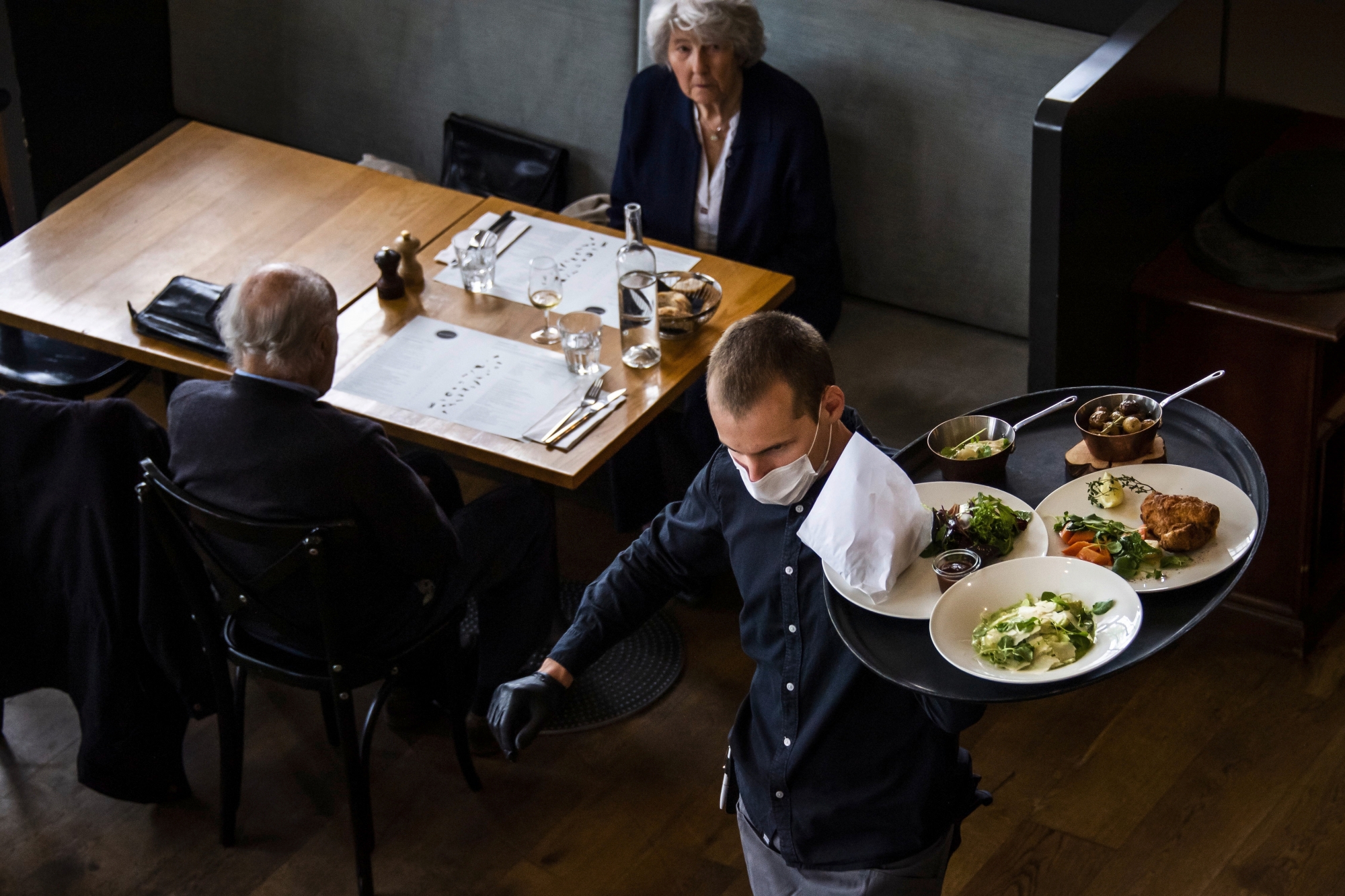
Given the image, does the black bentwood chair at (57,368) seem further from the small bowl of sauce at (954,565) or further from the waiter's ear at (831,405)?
the small bowl of sauce at (954,565)

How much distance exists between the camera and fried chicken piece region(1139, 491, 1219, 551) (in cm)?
169

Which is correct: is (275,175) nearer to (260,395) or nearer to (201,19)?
(201,19)

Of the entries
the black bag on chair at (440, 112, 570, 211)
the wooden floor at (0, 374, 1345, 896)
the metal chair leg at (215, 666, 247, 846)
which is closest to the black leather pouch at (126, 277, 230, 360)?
the metal chair leg at (215, 666, 247, 846)

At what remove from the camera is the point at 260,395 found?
A: 2537mm

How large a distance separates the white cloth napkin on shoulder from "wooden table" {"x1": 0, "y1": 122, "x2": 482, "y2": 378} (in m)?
1.68

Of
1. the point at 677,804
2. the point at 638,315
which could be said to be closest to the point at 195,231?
the point at 638,315

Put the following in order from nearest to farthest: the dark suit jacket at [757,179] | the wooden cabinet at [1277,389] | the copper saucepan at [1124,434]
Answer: the copper saucepan at [1124,434] < the wooden cabinet at [1277,389] < the dark suit jacket at [757,179]

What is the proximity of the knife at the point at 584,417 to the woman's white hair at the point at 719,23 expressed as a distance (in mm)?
985

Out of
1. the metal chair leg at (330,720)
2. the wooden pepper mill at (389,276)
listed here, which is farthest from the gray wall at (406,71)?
the metal chair leg at (330,720)

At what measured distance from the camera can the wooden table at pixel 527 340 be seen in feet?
9.19

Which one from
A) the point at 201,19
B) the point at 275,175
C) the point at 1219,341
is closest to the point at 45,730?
the point at 275,175

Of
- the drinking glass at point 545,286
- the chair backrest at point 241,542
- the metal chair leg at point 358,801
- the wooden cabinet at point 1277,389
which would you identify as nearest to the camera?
the chair backrest at point 241,542

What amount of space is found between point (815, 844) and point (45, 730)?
1.98 meters

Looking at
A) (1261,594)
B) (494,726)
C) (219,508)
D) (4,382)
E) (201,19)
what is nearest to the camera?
(494,726)
